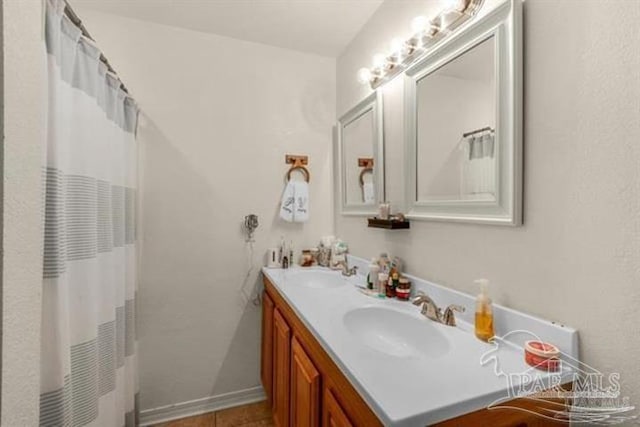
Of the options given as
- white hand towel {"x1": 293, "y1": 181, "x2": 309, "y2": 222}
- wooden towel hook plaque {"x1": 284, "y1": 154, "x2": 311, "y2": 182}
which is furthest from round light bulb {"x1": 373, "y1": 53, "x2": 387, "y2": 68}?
white hand towel {"x1": 293, "y1": 181, "x2": 309, "y2": 222}

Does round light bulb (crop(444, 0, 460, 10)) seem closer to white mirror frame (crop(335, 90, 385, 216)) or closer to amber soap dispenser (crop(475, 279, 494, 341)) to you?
white mirror frame (crop(335, 90, 385, 216))

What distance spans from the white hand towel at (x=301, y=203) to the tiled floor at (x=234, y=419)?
1250 millimetres

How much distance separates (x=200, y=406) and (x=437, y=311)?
1646 millimetres

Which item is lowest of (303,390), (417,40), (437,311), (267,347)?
(267,347)

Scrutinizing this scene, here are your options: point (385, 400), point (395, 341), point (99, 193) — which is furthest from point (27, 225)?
point (395, 341)

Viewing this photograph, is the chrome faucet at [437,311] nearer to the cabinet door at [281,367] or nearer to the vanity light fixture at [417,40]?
the cabinet door at [281,367]

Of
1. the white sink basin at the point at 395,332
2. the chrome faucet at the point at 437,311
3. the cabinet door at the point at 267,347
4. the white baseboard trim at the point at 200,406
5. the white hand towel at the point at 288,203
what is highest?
the white hand towel at the point at 288,203

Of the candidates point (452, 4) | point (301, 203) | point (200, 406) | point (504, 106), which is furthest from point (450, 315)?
point (200, 406)

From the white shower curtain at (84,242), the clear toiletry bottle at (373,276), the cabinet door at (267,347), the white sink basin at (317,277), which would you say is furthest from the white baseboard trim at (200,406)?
the clear toiletry bottle at (373,276)

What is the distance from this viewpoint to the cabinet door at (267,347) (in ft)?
5.22

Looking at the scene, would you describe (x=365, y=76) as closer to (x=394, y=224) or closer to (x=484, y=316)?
(x=394, y=224)

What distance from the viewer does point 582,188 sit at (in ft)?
2.30

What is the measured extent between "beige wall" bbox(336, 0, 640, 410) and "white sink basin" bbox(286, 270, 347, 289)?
911 millimetres

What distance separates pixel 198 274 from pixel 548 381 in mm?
1732
